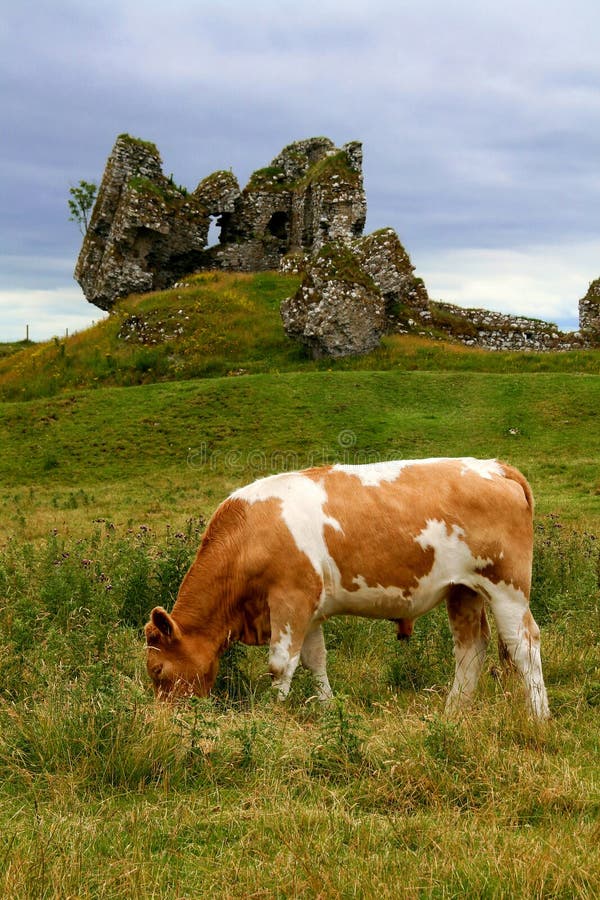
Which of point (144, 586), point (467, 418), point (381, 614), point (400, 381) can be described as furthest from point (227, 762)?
point (400, 381)

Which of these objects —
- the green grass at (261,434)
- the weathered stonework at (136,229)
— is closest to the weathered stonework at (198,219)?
the weathered stonework at (136,229)

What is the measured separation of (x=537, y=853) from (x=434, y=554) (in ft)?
9.01

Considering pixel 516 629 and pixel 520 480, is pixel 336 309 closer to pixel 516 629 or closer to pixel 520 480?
pixel 520 480

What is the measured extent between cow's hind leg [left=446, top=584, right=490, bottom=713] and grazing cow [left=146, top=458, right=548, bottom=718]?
0.10 meters

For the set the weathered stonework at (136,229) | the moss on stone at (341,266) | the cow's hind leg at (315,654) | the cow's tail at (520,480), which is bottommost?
the cow's hind leg at (315,654)

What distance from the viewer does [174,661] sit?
20.1ft

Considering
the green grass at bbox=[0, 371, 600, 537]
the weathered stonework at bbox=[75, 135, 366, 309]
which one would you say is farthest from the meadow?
the weathered stonework at bbox=[75, 135, 366, 309]

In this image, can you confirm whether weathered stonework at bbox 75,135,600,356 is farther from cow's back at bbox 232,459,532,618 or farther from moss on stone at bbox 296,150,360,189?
cow's back at bbox 232,459,532,618

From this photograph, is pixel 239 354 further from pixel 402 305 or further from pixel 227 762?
pixel 227 762

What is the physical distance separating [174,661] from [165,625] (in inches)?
12.7

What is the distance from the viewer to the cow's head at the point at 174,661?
6.03 metres

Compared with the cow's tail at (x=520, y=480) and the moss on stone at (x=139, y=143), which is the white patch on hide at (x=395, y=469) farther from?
the moss on stone at (x=139, y=143)

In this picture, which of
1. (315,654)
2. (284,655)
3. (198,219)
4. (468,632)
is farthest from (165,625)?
(198,219)

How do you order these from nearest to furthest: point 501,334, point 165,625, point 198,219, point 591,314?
point 165,625 → point 501,334 → point 591,314 → point 198,219
